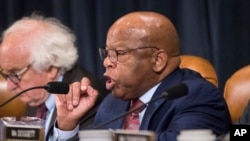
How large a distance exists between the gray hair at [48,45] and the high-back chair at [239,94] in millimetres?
708

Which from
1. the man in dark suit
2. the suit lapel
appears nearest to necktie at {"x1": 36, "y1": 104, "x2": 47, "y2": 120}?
the man in dark suit

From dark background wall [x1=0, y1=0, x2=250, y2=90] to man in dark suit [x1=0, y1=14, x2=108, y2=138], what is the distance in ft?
3.29

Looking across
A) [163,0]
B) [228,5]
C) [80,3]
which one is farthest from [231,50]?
[80,3]

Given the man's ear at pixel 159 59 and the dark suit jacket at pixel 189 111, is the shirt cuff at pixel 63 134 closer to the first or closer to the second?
the dark suit jacket at pixel 189 111

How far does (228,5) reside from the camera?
3541mm

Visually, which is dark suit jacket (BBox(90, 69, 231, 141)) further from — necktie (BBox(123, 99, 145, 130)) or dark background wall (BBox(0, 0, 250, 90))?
dark background wall (BBox(0, 0, 250, 90))

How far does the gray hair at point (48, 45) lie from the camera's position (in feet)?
9.00

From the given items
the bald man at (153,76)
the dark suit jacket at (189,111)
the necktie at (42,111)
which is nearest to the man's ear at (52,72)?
the necktie at (42,111)

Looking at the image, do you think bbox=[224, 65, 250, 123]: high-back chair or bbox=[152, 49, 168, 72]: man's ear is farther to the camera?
bbox=[224, 65, 250, 123]: high-back chair

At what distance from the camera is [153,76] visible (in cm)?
228

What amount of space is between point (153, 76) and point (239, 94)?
1.88 feet

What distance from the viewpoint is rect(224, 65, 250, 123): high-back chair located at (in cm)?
268

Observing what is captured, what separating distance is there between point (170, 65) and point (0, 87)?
133 centimetres

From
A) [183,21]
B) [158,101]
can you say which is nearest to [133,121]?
[158,101]
